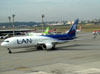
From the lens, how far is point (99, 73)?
18875 mm

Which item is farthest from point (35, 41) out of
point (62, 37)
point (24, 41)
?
point (62, 37)

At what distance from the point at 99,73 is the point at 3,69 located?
1030 cm

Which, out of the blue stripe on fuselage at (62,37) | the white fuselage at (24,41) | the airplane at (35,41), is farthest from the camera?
the blue stripe on fuselage at (62,37)

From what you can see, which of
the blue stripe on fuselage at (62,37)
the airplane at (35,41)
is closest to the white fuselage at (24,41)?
the airplane at (35,41)

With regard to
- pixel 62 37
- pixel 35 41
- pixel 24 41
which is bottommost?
pixel 35 41

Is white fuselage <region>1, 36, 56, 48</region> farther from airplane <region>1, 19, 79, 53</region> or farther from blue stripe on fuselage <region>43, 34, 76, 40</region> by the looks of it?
blue stripe on fuselage <region>43, 34, 76, 40</region>

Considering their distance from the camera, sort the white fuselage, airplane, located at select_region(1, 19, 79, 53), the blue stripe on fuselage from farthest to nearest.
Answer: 1. the blue stripe on fuselage
2. airplane, located at select_region(1, 19, 79, 53)
3. the white fuselage

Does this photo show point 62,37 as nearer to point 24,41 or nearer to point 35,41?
point 35,41

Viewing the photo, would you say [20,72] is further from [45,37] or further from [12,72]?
[45,37]

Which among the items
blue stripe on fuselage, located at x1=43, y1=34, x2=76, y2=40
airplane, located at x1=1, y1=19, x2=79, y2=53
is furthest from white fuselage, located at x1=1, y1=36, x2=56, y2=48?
blue stripe on fuselage, located at x1=43, y1=34, x2=76, y2=40

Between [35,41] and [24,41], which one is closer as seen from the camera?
[24,41]

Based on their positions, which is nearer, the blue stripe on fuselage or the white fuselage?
the white fuselage

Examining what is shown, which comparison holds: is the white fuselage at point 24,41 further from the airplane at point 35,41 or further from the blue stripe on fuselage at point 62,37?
the blue stripe on fuselage at point 62,37

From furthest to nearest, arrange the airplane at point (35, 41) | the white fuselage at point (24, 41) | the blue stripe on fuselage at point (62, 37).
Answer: the blue stripe on fuselage at point (62, 37), the airplane at point (35, 41), the white fuselage at point (24, 41)
